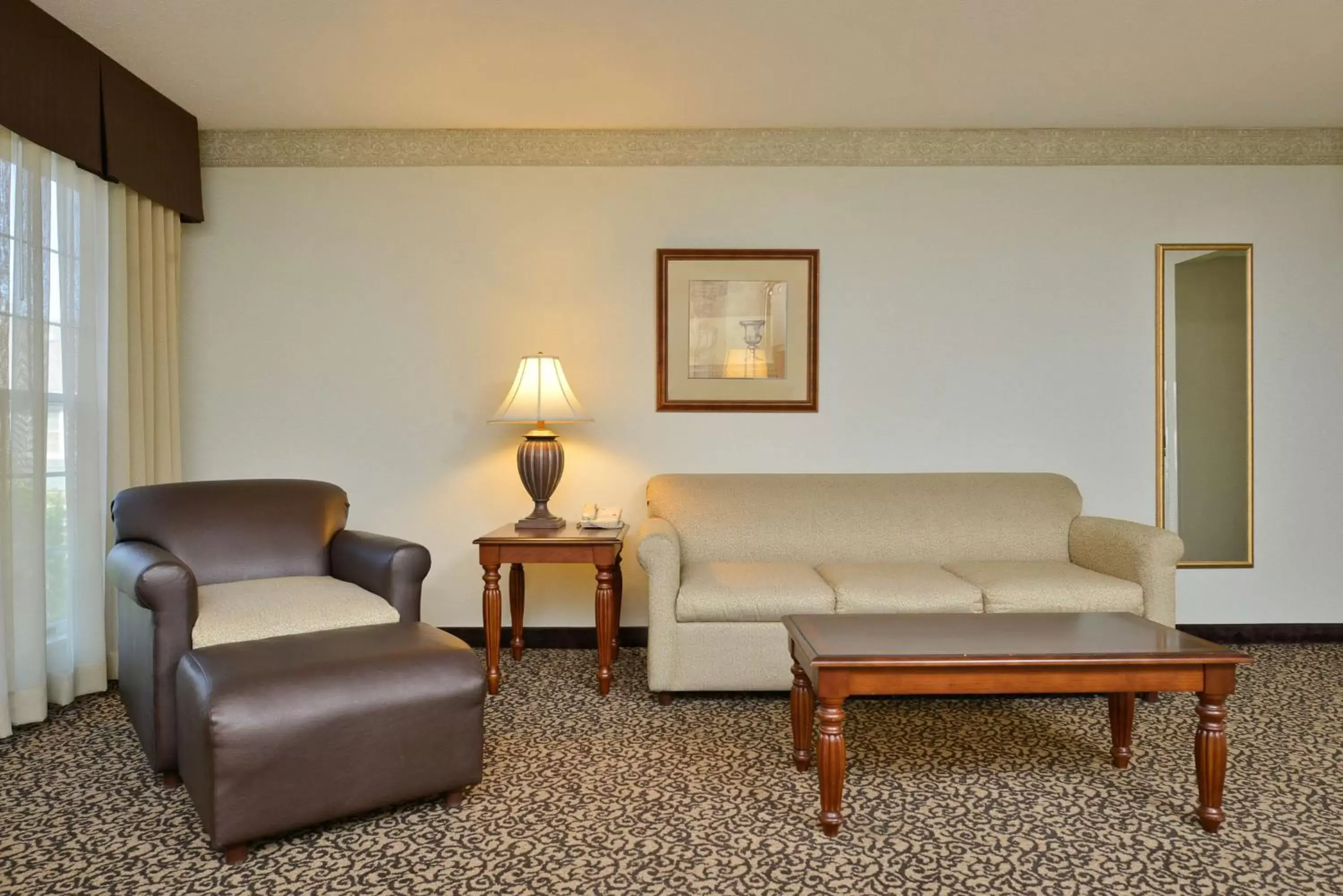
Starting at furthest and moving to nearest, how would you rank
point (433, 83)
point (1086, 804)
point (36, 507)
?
point (433, 83) → point (36, 507) → point (1086, 804)

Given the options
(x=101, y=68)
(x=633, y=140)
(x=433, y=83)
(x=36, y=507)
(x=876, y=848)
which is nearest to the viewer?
(x=876, y=848)

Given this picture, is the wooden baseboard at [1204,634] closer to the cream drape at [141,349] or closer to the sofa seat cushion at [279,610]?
the sofa seat cushion at [279,610]

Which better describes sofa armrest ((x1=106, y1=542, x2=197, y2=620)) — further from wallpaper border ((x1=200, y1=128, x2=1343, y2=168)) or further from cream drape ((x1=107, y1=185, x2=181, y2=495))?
wallpaper border ((x1=200, y1=128, x2=1343, y2=168))

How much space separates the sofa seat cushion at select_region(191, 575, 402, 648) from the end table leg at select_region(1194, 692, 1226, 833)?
2377mm

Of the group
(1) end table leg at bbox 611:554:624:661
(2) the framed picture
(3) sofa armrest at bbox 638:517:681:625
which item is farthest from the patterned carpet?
(2) the framed picture

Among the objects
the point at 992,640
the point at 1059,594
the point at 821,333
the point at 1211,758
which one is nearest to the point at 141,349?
the point at 821,333

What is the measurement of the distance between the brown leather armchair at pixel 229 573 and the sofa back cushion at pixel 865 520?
1.43 meters

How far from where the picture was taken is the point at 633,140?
13.4 ft

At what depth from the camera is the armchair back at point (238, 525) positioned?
2793mm

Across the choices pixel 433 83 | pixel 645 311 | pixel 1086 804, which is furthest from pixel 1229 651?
pixel 433 83

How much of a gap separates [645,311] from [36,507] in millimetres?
2702

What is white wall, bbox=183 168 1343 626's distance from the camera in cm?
411

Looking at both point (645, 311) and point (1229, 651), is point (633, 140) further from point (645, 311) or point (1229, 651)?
point (1229, 651)

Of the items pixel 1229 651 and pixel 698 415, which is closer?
pixel 1229 651
